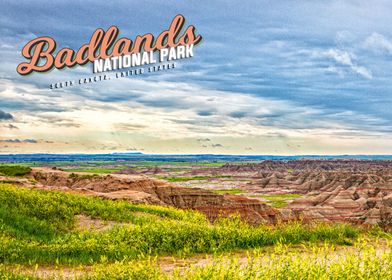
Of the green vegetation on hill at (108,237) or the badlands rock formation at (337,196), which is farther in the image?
the badlands rock formation at (337,196)

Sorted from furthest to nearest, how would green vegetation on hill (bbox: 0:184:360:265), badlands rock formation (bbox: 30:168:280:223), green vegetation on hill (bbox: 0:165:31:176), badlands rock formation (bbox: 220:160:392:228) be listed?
badlands rock formation (bbox: 220:160:392:228) < badlands rock formation (bbox: 30:168:280:223) < green vegetation on hill (bbox: 0:165:31:176) < green vegetation on hill (bbox: 0:184:360:265)

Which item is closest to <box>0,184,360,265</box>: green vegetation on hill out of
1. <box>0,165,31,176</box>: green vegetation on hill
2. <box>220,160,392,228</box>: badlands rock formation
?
<box>0,165,31,176</box>: green vegetation on hill

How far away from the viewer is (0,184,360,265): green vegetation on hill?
13273 millimetres

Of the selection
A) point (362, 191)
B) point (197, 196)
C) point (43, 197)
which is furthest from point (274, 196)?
point (43, 197)

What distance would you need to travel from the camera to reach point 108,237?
15.5 m

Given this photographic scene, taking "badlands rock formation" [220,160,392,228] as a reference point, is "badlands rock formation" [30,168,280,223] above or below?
above

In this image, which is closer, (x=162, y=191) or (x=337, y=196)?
(x=162, y=191)

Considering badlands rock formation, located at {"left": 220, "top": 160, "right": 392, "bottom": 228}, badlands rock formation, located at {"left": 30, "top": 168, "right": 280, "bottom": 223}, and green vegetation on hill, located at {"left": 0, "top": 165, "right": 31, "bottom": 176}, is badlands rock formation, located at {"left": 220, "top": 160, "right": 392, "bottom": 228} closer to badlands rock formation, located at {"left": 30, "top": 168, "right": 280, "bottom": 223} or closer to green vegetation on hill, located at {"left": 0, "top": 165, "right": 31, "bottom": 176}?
badlands rock formation, located at {"left": 30, "top": 168, "right": 280, "bottom": 223}

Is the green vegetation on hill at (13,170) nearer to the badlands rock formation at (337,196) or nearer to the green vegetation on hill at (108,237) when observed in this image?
the green vegetation on hill at (108,237)

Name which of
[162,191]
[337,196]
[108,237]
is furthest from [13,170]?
[337,196]

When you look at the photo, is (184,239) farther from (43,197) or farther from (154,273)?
(43,197)

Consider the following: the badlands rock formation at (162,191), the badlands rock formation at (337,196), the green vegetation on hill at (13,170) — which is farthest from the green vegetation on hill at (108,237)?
the badlands rock formation at (337,196)

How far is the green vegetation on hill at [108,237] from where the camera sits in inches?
523

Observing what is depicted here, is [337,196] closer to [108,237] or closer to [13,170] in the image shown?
[13,170]
